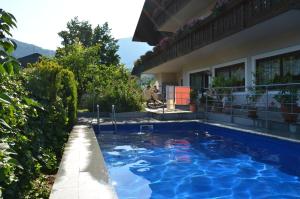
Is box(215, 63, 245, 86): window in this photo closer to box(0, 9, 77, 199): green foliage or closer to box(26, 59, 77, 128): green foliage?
box(0, 9, 77, 199): green foliage

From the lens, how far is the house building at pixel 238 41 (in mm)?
10836

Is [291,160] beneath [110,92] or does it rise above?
beneath

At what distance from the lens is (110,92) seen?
1823 centimetres

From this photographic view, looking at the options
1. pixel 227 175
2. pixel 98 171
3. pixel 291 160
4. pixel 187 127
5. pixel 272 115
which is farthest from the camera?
pixel 187 127

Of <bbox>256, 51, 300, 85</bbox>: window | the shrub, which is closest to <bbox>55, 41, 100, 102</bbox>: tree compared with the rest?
<bbox>256, 51, 300, 85</bbox>: window

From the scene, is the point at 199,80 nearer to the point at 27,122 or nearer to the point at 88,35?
the point at 27,122

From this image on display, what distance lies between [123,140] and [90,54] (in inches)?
365

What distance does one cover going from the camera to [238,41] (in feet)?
48.2

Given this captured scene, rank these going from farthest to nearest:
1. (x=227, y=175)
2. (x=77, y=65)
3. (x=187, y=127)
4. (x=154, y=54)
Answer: (x=154, y=54), (x=77, y=65), (x=187, y=127), (x=227, y=175)

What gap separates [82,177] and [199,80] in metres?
19.0

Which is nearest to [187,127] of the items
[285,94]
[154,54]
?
[285,94]

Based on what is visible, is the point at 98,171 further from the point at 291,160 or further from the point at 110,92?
the point at 110,92

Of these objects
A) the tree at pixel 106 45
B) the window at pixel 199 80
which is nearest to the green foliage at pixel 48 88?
the window at pixel 199 80

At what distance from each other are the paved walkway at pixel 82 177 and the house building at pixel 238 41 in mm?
6520
